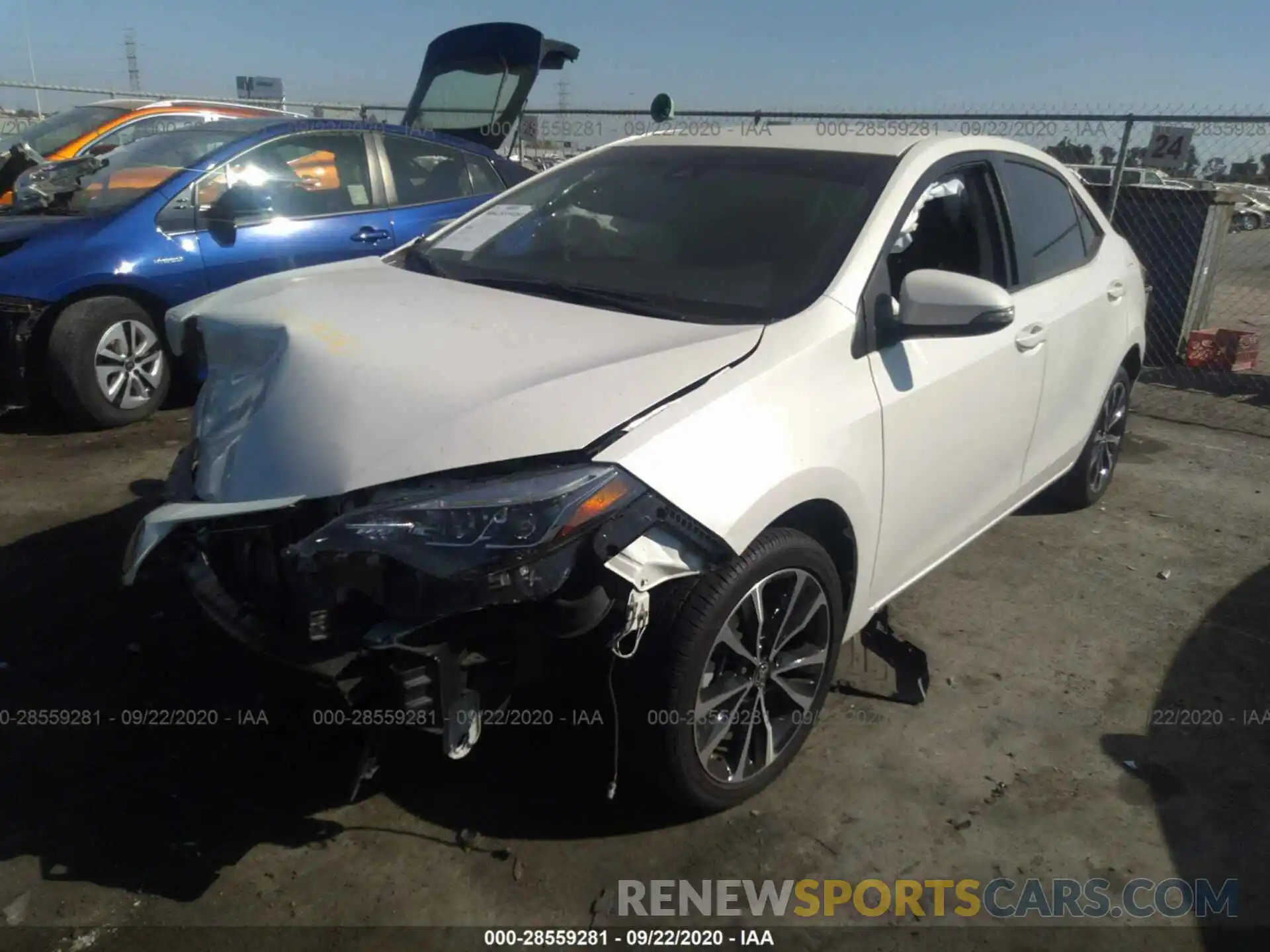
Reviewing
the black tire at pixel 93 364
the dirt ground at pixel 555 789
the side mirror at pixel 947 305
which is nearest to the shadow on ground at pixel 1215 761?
the dirt ground at pixel 555 789

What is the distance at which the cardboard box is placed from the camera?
797cm

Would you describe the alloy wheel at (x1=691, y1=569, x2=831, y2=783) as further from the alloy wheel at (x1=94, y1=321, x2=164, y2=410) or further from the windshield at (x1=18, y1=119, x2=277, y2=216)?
the windshield at (x1=18, y1=119, x2=277, y2=216)

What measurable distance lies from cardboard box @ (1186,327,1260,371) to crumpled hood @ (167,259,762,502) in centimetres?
700

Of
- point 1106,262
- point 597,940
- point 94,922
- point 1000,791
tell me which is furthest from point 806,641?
point 1106,262

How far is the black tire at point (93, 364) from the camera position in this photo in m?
5.18

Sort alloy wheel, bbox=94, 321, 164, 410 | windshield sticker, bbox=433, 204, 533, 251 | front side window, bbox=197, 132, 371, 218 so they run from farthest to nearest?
front side window, bbox=197, 132, 371, 218
alloy wheel, bbox=94, 321, 164, 410
windshield sticker, bbox=433, 204, 533, 251

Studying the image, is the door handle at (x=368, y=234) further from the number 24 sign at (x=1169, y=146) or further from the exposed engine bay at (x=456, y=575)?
the number 24 sign at (x=1169, y=146)

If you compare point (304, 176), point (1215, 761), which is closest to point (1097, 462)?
point (1215, 761)

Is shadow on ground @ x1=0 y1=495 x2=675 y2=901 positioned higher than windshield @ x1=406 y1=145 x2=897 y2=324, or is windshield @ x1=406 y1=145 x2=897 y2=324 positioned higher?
windshield @ x1=406 y1=145 x2=897 y2=324

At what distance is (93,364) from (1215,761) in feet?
17.6


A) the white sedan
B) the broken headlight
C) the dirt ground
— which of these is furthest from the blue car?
the broken headlight

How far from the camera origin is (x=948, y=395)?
2.99 metres

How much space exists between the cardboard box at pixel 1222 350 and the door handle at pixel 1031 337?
5.51 m

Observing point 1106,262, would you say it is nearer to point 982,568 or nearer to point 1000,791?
point 982,568
